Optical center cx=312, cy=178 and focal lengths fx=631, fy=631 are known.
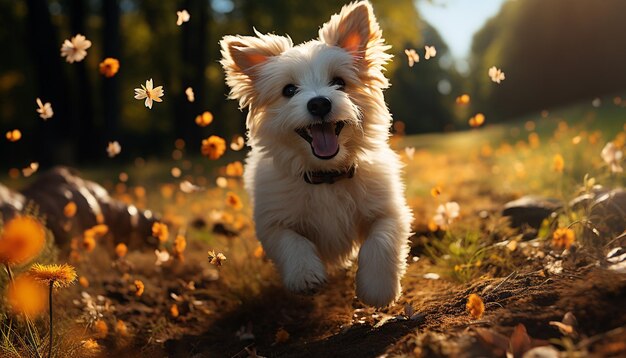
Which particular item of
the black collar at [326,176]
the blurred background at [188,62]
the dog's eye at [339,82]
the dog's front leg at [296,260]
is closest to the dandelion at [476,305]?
the dog's front leg at [296,260]

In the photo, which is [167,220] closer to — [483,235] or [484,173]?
[483,235]

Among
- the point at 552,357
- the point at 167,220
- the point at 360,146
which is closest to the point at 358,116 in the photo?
the point at 360,146

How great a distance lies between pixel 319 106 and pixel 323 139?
27 centimetres

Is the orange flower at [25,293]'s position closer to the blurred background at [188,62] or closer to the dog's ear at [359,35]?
the dog's ear at [359,35]

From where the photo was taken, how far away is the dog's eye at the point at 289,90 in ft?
12.8

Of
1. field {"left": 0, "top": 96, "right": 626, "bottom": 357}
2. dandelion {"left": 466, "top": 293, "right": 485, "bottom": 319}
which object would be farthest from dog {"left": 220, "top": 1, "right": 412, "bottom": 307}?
dandelion {"left": 466, "top": 293, "right": 485, "bottom": 319}

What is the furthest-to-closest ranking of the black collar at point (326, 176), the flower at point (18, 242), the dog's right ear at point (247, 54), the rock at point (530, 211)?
the rock at point (530, 211)
the dog's right ear at point (247, 54)
the black collar at point (326, 176)
the flower at point (18, 242)

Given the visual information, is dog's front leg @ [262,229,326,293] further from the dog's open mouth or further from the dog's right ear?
the dog's right ear

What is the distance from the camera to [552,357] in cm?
211

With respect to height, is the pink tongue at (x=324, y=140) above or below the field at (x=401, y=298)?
above

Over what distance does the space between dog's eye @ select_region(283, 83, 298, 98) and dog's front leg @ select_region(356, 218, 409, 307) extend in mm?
994

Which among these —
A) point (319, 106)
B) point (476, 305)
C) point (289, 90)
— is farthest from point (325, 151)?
point (476, 305)

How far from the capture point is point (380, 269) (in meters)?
3.55

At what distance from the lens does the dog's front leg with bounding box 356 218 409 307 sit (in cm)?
350
